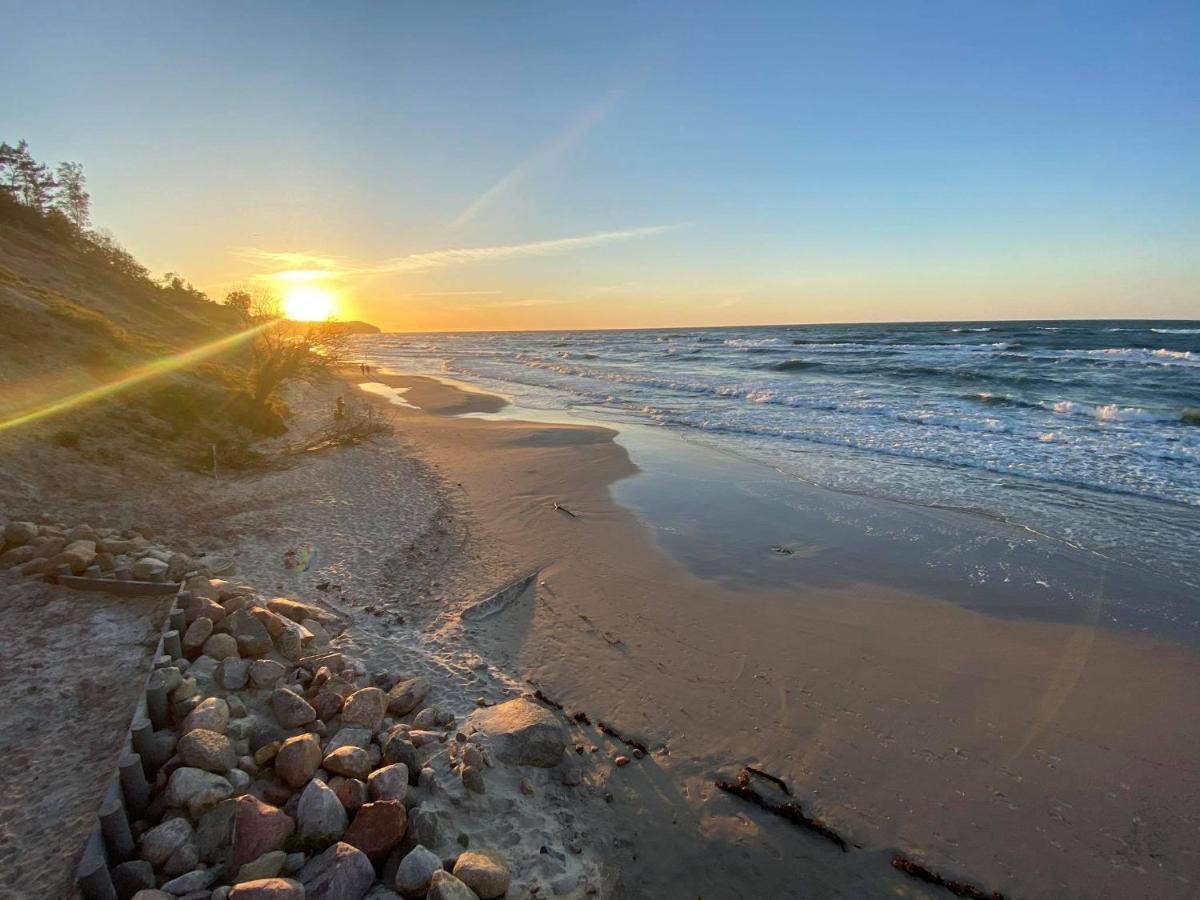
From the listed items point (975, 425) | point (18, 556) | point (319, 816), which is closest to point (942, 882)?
point (319, 816)

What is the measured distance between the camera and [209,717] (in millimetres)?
4020

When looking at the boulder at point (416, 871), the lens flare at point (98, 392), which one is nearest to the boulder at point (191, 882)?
the boulder at point (416, 871)

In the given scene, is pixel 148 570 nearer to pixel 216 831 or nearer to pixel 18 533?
pixel 18 533

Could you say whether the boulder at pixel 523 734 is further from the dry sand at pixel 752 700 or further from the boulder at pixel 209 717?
the boulder at pixel 209 717

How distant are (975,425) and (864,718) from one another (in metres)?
17.8

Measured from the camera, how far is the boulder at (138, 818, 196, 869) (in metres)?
3.12

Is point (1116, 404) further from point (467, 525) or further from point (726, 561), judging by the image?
point (467, 525)

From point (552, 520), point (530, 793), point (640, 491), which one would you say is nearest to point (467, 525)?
point (552, 520)

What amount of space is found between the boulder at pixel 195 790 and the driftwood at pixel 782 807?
3.55 meters

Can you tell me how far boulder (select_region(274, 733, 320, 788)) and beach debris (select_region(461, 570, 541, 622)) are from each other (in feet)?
9.96

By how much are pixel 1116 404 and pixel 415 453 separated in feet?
91.6

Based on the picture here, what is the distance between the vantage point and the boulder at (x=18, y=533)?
655 centimetres

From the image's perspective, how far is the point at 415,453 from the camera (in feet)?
52.6

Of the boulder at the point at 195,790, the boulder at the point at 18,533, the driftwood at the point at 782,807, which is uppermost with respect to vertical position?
the boulder at the point at 18,533
